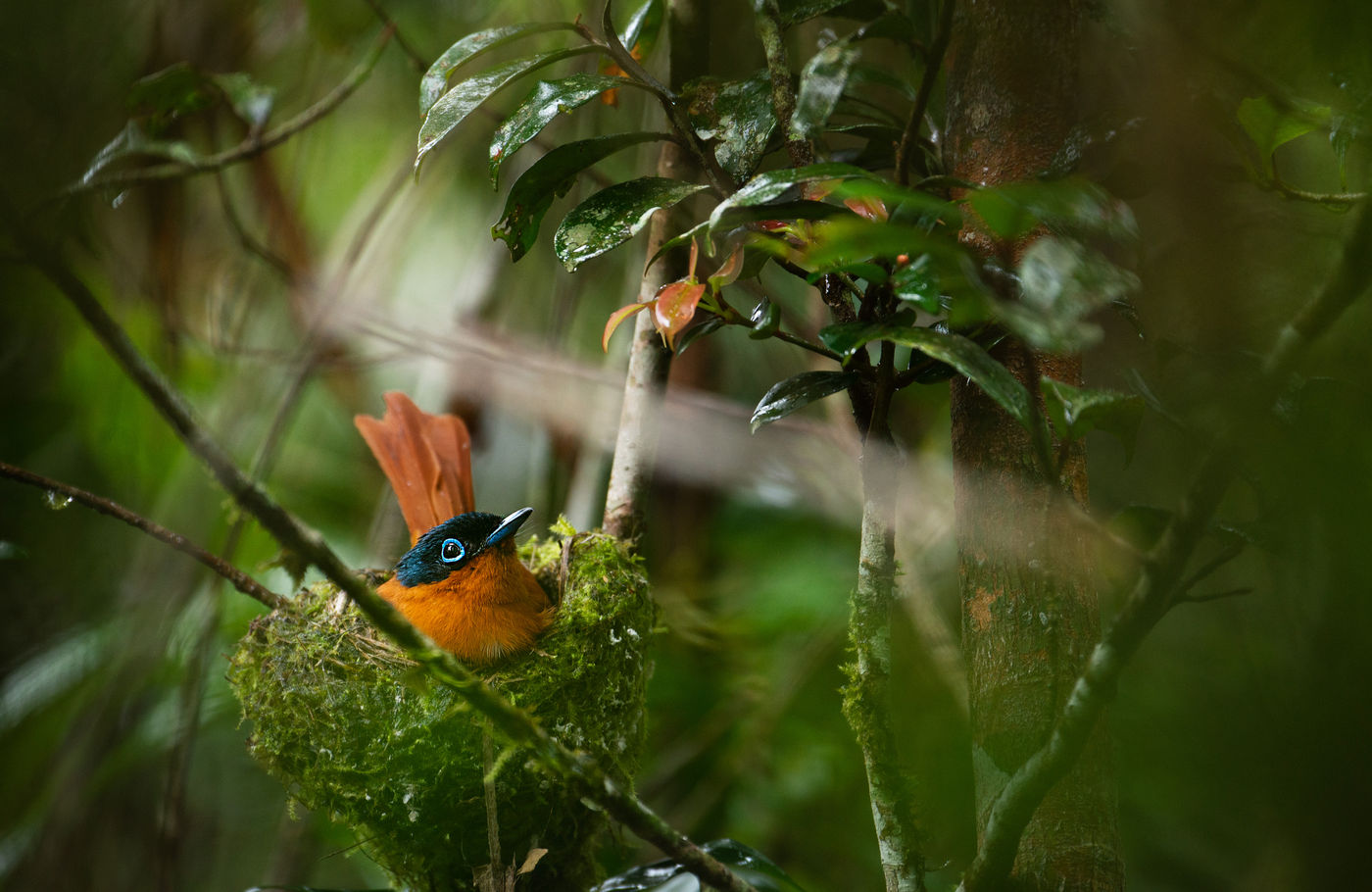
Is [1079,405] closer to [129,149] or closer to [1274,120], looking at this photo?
[1274,120]

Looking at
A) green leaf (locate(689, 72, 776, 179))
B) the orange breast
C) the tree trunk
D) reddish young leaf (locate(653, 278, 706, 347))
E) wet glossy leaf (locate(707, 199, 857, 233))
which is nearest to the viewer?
wet glossy leaf (locate(707, 199, 857, 233))

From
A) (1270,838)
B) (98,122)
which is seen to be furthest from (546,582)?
(98,122)

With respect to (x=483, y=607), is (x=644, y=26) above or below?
above

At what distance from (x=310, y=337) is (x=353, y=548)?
3.16 ft

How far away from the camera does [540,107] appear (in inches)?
46.6

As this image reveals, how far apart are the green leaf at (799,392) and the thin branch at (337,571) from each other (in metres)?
0.46

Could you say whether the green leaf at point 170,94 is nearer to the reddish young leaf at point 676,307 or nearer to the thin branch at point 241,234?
the thin branch at point 241,234

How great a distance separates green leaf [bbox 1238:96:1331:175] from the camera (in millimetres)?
1055

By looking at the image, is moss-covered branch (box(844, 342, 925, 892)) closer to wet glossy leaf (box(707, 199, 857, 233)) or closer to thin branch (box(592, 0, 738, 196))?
wet glossy leaf (box(707, 199, 857, 233))

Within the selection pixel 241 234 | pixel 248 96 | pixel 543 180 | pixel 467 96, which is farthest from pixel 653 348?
pixel 241 234


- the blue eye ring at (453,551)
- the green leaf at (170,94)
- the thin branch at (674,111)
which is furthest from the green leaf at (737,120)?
the green leaf at (170,94)

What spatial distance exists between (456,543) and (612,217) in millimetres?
1331

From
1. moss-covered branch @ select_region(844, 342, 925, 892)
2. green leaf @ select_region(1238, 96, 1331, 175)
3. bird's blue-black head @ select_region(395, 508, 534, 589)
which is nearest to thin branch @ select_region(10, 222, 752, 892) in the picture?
moss-covered branch @ select_region(844, 342, 925, 892)

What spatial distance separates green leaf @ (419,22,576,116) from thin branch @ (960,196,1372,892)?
37.5 inches
